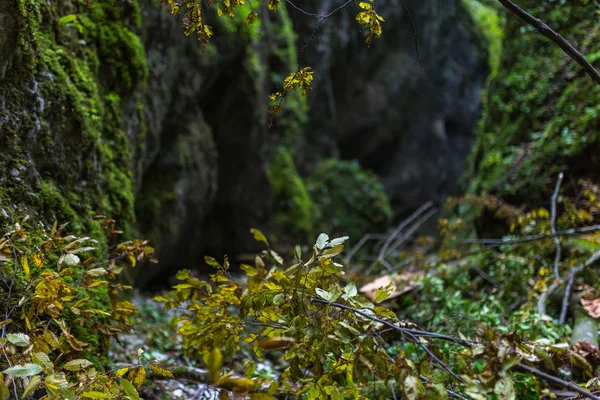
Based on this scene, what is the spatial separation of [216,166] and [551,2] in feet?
18.7

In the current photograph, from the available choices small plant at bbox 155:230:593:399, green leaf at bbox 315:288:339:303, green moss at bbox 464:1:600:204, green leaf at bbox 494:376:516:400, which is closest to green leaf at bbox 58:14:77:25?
small plant at bbox 155:230:593:399

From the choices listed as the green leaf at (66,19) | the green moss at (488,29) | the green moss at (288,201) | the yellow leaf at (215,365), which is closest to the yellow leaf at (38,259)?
the yellow leaf at (215,365)

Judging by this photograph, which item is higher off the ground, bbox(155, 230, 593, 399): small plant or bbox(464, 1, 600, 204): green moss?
bbox(464, 1, 600, 204): green moss

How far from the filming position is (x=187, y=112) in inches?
261

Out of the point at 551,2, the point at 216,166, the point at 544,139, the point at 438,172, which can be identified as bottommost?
the point at 438,172

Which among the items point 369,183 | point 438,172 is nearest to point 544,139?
point 369,183

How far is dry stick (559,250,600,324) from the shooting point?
3.81 m

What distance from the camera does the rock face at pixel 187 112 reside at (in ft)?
9.16

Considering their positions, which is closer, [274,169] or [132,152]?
[132,152]

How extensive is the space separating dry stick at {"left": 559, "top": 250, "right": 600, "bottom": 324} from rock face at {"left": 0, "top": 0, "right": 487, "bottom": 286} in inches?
152

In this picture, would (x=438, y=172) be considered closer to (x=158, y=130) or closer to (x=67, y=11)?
(x=158, y=130)

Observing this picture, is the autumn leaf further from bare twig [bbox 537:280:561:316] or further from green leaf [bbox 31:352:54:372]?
green leaf [bbox 31:352:54:372]

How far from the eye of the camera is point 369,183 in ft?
45.0

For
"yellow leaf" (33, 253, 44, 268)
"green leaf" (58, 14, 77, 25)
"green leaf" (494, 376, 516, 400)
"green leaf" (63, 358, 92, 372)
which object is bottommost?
"green leaf" (494, 376, 516, 400)
